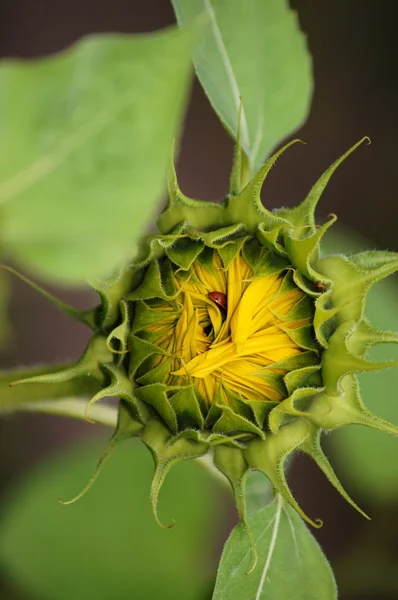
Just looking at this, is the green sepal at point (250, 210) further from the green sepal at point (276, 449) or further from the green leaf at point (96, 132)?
the green leaf at point (96, 132)

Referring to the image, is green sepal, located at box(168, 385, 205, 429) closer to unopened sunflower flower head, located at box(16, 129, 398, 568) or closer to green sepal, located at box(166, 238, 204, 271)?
unopened sunflower flower head, located at box(16, 129, 398, 568)

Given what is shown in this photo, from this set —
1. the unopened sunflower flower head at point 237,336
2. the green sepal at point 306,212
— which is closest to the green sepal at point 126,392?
the unopened sunflower flower head at point 237,336

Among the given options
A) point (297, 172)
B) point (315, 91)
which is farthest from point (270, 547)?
point (315, 91)

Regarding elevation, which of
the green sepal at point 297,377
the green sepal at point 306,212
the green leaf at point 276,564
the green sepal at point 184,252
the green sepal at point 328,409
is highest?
the green sepal at point 306,212

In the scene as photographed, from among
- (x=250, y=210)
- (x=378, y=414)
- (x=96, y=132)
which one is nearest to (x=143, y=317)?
(x=250, y=210)

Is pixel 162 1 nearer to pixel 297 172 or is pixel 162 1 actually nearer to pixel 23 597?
pixel 297 172

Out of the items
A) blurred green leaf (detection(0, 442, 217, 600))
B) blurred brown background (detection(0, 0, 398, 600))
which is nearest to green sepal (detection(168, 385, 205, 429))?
blurred green leaf (detection(0, 442, 217, 600))
